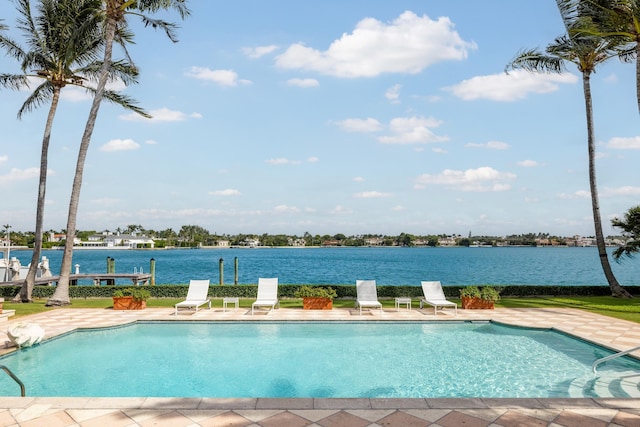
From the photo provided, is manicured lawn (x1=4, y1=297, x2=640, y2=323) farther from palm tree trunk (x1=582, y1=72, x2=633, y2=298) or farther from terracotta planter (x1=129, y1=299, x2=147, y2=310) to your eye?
palm tree trunk (x1=582, y1=72, x2=633, y2=298)

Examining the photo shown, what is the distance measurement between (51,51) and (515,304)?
21.0 m

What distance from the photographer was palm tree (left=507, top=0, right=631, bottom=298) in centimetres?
1642

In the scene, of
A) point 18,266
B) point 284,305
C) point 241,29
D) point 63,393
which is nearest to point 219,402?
point 63,393

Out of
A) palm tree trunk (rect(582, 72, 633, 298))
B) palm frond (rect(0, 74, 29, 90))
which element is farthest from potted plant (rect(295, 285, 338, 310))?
palm frond (rect(0, 74, 29, 90))

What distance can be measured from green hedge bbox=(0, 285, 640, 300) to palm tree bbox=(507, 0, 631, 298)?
1450 millimetres

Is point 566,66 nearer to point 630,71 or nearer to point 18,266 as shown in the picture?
point 630,71

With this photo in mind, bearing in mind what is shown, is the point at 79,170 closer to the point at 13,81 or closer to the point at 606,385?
the point at 13,81

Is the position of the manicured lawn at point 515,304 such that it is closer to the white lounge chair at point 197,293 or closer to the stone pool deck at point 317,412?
the white lounge chair at point 197,293

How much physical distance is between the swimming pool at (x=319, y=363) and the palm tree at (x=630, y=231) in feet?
34.4

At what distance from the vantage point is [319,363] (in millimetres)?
8867

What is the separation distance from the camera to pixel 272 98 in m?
19.5

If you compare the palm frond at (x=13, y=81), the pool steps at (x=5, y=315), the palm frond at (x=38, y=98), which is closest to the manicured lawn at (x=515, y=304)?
the pool steps at (x=5, y=315)

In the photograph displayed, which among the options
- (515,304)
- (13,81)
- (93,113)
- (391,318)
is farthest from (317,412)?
(13,81)

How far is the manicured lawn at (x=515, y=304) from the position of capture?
566 inches
